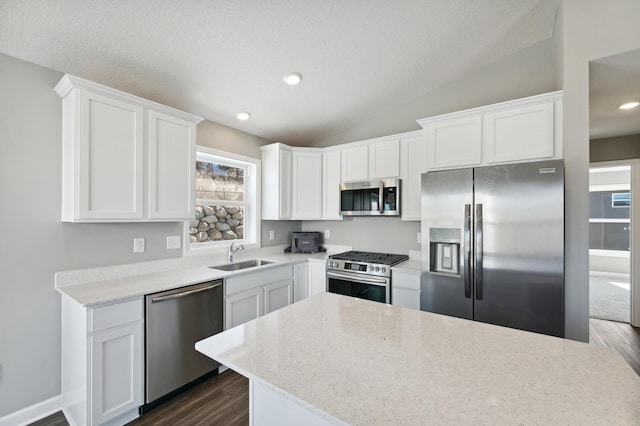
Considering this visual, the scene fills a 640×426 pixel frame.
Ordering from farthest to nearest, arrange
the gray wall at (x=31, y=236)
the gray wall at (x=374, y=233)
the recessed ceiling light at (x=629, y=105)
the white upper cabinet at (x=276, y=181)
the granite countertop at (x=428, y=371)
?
the white upper cabinet at (x=276, y=181) → the gray wall at (x=374, y=233) → the recessed ceiling light at (x=629, y=105) → the gray wall at (x=31, y=236) → the granite countertop at (x=428, y=371)

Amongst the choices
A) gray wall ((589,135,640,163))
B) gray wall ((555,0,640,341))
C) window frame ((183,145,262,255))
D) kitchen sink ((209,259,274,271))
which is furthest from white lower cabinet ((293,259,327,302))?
gray wall ((589,135,640,163))

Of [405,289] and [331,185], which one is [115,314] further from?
[331,185]

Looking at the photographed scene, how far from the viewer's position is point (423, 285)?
253 cm

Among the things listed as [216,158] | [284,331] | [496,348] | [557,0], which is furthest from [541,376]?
[216,158]

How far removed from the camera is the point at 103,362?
5.94 feet

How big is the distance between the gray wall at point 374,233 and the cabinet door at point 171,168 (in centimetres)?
205

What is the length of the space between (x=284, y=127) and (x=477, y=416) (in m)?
3.51

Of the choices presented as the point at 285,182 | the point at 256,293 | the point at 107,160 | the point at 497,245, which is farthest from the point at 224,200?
the point at 497,245

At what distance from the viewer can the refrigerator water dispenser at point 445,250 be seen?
2.39 meters

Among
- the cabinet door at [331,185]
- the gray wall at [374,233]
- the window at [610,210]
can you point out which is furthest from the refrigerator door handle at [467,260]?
the window at [610,210]

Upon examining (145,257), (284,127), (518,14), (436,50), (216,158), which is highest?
(518,14)

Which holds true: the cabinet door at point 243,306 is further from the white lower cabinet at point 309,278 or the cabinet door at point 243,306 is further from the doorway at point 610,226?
the doorway at point 610,226

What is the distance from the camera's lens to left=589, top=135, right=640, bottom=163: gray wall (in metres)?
3.58

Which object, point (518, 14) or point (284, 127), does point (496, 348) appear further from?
point (284, 127)
